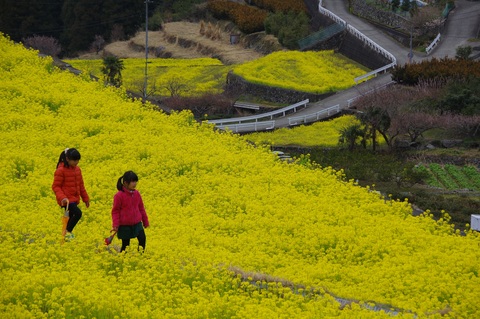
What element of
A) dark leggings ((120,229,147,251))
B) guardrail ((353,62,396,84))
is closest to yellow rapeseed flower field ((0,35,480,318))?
dark leggings ((120,229,147,251))

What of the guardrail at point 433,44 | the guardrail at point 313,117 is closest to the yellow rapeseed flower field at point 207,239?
the guardrail at point 313,117

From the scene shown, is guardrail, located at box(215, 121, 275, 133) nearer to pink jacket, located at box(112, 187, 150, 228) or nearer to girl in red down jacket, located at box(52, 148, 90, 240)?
girl in red down jacket, located at box(52, 148, 90, 240)

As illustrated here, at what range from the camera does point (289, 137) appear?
45.9 metres

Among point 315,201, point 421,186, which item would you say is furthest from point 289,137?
point 315,201

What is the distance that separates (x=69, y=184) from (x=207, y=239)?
2751mm

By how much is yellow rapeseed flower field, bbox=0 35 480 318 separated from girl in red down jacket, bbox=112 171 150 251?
0.44 metres

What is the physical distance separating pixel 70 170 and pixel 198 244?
8.83ft

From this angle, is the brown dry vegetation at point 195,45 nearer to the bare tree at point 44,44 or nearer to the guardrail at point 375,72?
the bare tree at point 44,44

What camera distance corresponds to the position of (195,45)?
72.8 metres

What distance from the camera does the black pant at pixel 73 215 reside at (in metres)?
19.1

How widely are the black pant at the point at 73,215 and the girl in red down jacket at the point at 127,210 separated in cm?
113

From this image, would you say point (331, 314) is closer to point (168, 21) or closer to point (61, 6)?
point (168, 21)

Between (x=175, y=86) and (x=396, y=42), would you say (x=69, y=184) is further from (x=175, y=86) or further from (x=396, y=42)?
(x=396, y=42)

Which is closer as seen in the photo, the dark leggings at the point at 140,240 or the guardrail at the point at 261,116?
the dark leggings at the point at 140,240
